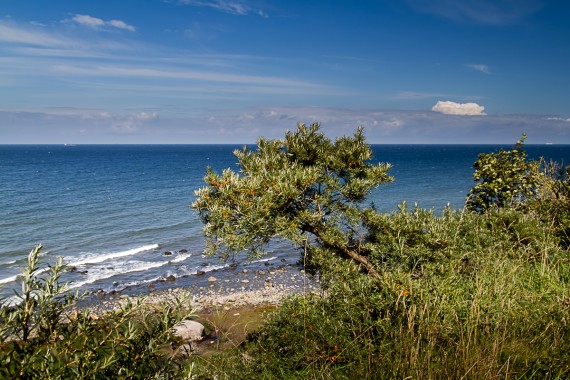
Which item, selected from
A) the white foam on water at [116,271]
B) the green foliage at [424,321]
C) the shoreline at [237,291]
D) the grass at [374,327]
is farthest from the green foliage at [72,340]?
the white foam on water at [116,271]

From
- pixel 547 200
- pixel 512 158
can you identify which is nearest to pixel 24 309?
pixel 547 200

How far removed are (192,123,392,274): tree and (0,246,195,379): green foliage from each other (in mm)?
6681

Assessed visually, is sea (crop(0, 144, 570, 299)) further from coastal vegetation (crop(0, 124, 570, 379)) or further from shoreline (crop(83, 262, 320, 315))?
coastal vegetation (crop(0, 124, 570, 379))

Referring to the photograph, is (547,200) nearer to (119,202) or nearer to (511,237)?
(511,237)

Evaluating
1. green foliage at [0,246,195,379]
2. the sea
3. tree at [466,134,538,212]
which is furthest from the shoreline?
green foliage at [0,246,195,379]

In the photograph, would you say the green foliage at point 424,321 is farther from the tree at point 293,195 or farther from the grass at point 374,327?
the tree at point 293,195

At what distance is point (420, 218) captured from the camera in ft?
39.0

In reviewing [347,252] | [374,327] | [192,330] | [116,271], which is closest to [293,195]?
[347,252]

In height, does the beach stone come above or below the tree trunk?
below

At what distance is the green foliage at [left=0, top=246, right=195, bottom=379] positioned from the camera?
2965 mm

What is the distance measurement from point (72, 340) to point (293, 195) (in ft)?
26.1

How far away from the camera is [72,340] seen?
331cm

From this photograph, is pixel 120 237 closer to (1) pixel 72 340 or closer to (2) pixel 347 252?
(2) pixel 347 252

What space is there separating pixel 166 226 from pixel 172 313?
44.8 metres
